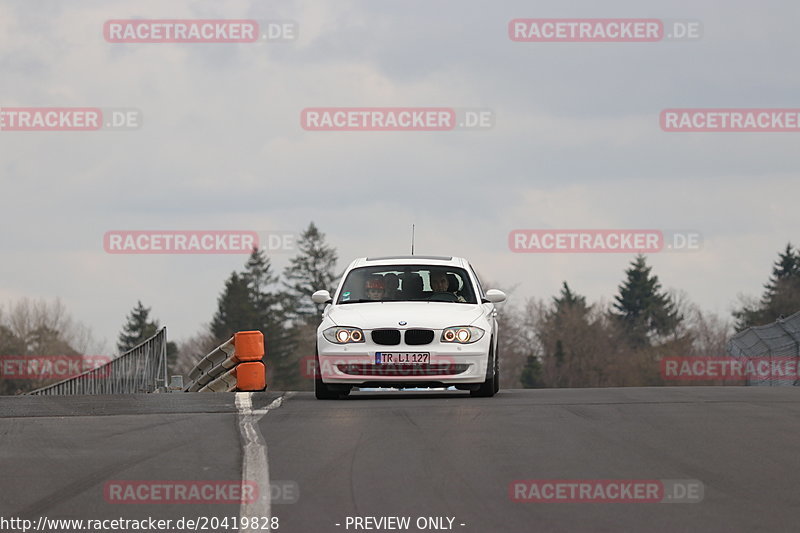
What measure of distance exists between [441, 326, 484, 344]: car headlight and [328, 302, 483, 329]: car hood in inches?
2.3

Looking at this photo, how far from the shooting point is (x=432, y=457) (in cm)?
943

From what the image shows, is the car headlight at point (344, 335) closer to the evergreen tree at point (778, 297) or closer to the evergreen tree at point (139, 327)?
the evergreen tree at point (778, 297)

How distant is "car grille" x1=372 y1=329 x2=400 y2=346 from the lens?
15.6 m

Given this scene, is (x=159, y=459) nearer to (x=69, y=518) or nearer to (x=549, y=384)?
(x=69, y=518)

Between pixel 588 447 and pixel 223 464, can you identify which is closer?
pixel 223 464

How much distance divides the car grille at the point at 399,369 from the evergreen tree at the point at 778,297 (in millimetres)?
86479

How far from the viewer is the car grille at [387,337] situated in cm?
1561

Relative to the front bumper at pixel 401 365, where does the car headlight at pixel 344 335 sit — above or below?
Answer: above

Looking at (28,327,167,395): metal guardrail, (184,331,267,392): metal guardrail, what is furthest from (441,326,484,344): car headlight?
(28,327,167,395): metal guardrail

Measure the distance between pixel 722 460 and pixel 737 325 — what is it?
375 ft

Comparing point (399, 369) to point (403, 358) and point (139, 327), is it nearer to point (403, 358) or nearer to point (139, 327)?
point (403, 358)

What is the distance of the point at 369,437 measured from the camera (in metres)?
10.6

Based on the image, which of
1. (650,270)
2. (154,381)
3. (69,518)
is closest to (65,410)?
(69,518)

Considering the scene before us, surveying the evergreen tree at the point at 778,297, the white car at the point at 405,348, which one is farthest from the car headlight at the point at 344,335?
the evergreen tree at the point at 778,297
